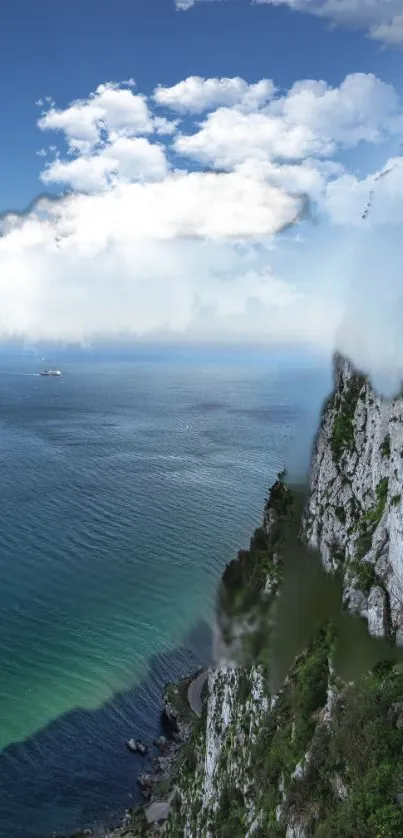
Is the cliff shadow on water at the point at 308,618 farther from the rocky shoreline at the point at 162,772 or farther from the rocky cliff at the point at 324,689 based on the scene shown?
the rocky shoreline at the point at 162,772

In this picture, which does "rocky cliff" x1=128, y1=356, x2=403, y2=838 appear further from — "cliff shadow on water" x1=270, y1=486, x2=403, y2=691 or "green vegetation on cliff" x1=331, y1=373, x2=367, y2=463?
"cliff shadow on water" x1=270, y1=486, x2=403, y2=691

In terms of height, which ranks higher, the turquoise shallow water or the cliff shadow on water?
the cliff shadow on water

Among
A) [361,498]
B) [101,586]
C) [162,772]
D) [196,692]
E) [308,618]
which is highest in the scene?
[361,498]

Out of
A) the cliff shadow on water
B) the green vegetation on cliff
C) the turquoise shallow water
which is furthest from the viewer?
the turquoise shallow water

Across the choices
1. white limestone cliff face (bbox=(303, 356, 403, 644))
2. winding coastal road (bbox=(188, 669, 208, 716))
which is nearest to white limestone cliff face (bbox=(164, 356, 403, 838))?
white limestone cliff face (bbox=(303, 356, 403, 644))

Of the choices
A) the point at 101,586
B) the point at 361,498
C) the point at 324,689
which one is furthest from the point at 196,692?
the point at 361,498

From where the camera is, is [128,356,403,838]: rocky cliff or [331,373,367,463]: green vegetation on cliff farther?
[331,373,367,463]: green vegetation on cliff

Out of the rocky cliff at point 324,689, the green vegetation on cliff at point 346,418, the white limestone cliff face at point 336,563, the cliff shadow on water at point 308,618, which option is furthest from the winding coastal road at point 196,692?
the green vegetation on cliff at point 346,418

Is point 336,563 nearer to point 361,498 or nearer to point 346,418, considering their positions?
point 361,498
